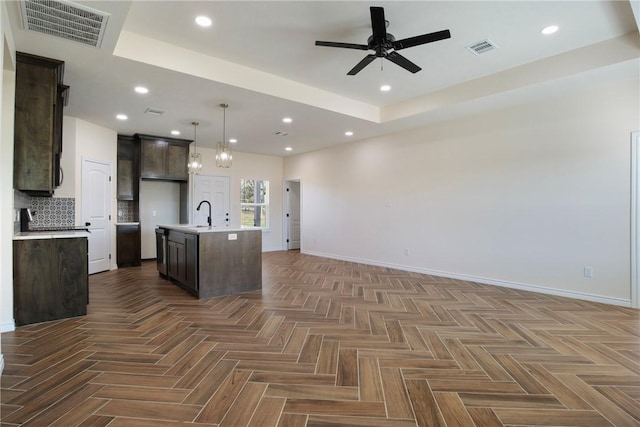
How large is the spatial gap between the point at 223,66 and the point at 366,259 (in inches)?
173

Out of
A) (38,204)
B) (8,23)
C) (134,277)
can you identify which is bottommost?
(134,277)

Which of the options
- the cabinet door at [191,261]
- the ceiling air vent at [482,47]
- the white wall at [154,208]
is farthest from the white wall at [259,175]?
the ceiling air vent at [482,47]

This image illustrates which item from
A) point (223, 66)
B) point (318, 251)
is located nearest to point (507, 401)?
point (223, 66)

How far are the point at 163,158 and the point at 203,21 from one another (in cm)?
427

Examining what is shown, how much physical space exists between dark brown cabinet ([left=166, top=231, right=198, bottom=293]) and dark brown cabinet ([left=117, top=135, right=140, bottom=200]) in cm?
210

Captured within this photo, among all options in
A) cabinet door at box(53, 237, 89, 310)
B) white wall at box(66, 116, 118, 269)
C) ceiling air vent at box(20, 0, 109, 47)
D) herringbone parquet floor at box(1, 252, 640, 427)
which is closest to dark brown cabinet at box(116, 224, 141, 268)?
white wall at box(66, 116, 118, 269)

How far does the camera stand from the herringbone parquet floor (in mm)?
1750

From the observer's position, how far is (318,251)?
25.0ft

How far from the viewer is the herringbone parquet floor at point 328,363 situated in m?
1.75

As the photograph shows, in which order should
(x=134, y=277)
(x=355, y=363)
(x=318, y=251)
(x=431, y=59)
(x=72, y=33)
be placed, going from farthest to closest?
(x=318, y=251), (x=134, y=277), (x=431, y=59), (x=72, y=33), (x=355, y=363)

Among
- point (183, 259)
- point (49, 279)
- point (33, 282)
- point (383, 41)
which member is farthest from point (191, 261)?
point (383, 41)

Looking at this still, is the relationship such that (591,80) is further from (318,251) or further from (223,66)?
(318,251)

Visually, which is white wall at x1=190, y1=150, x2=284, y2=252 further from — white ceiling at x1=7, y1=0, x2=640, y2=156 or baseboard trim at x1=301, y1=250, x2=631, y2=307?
baseboard trim at x1=301, y1=250, x2=631, y2=307

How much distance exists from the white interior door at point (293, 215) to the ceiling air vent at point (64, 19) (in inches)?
243
